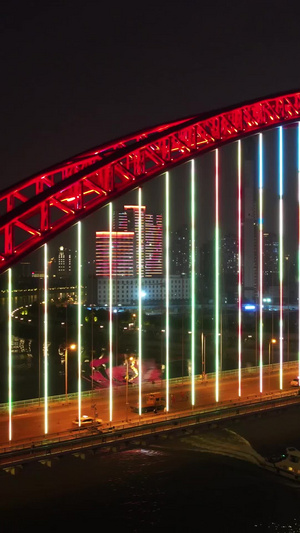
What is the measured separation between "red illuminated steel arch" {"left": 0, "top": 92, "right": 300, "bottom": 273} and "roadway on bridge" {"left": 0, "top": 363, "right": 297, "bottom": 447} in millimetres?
3457

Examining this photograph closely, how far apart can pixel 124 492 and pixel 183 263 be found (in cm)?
4172

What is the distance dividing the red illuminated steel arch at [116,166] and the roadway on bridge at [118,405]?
3.46 meters

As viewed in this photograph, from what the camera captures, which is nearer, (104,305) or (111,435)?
(111,435)

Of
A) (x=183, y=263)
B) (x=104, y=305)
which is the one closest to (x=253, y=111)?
(x=104, y=305)

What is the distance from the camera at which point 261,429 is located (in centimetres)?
1692

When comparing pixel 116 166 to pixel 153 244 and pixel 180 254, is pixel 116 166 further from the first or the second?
pixel 180 254

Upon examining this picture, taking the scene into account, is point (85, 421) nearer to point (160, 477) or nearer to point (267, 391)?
point (160, 477)

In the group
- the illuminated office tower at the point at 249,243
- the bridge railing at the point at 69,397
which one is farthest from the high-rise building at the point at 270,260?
the bridge railing at the point at 69,397

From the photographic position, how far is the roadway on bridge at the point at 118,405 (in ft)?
39.4

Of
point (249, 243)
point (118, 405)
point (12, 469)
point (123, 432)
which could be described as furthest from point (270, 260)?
point (12, 469)

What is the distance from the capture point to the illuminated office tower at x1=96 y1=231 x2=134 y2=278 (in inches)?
1398

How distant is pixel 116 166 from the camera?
12.6 meters

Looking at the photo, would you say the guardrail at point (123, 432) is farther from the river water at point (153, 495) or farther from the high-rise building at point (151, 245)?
the high-rise building at point (151, 245)

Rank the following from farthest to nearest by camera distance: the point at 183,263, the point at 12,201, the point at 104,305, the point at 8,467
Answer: the point at 183,263 < the point at 104,305 < the point at 12,201 < the point at 8,467
